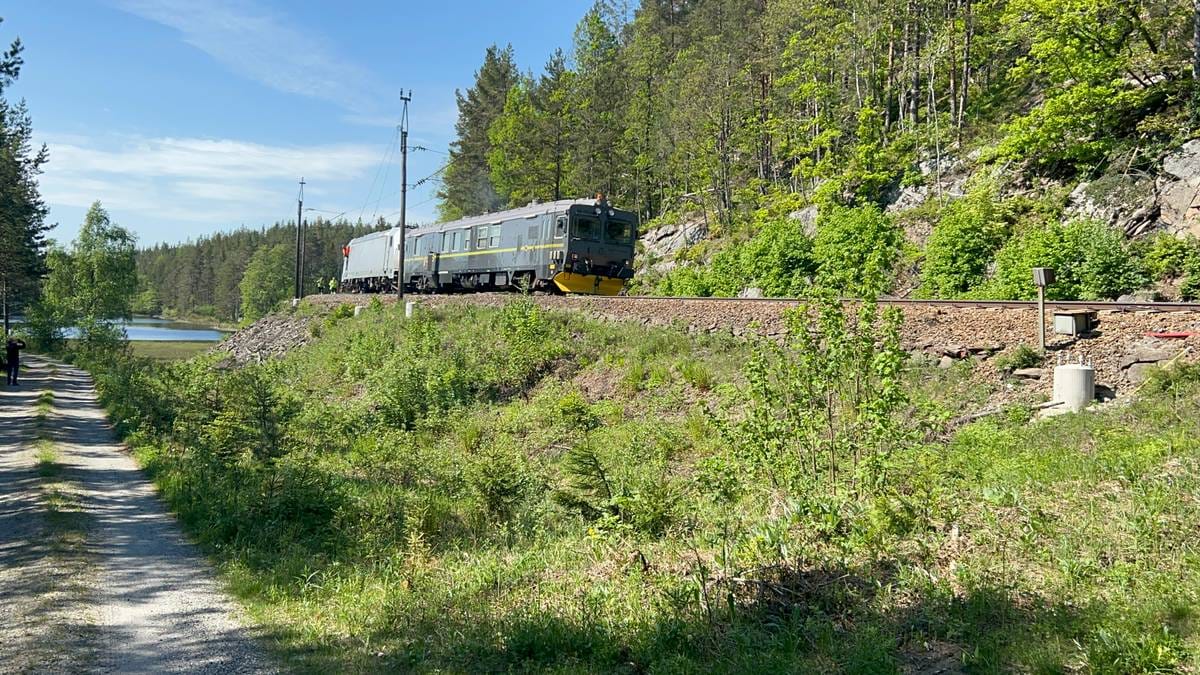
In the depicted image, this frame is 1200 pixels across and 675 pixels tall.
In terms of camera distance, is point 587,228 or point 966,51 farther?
point 966,51

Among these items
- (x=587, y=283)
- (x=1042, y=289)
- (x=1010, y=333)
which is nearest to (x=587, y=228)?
(x=587, y=283)

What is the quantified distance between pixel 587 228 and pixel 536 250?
2.11m

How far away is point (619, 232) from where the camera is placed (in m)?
24.4

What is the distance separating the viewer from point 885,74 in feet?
108

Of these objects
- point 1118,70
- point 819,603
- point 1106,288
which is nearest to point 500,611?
point 819,603

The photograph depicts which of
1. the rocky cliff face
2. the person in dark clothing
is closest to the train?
the rocky cliff face

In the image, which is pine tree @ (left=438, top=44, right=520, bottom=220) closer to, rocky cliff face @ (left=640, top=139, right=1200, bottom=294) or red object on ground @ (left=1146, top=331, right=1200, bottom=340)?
rocky cliff face @ (left=640, top=139, right=1200, bottom=294)

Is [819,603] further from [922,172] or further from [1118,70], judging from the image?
[922,172]

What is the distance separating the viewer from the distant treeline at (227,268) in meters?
123

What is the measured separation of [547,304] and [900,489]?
47.4 feet

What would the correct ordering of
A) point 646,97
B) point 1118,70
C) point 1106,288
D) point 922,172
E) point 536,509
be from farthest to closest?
point 646,97 → point 922,172 → point 1118,70 → point 1106,288 → point 536,509

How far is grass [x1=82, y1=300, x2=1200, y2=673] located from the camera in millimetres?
4926

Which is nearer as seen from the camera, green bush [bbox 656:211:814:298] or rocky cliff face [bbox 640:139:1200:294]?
rocky cliff face [bbox 640:139:1200:294]

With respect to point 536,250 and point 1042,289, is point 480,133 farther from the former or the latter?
point 1042,289
